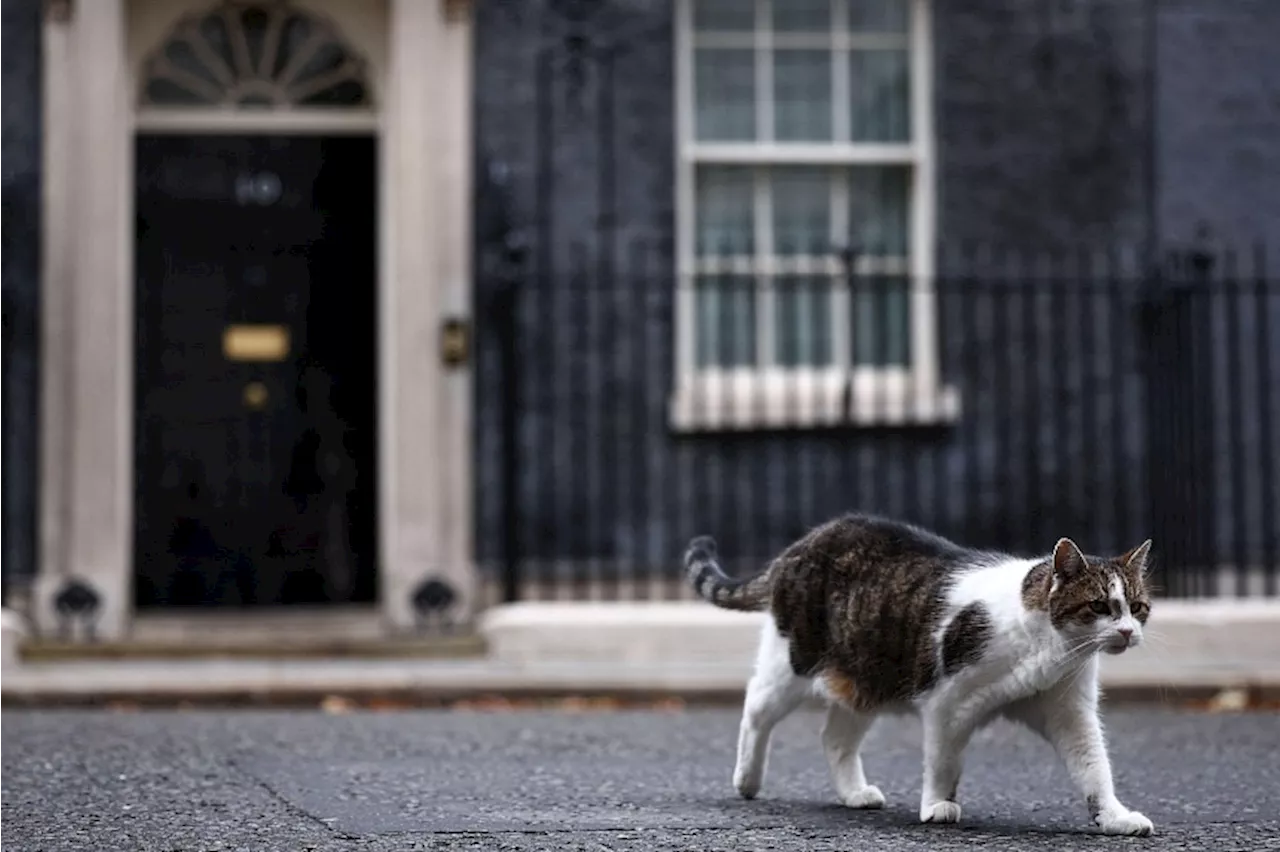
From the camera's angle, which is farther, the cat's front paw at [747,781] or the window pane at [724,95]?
the window pane at [724,95]

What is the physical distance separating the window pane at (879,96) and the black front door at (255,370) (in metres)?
2.82

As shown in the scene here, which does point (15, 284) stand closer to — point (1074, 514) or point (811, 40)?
point (811, 40)

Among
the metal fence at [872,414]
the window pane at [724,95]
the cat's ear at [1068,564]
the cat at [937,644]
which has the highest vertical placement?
the window pane at [724,95]

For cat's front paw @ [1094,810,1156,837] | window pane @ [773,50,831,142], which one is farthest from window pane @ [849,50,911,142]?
cat's front paw @ [1094,810,1156,837]

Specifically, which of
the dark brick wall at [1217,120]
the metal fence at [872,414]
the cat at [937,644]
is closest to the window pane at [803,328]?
the metal fence at [872,414]

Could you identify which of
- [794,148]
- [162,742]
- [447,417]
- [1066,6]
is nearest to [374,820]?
[162,742]

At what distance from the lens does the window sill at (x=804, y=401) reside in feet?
45.6

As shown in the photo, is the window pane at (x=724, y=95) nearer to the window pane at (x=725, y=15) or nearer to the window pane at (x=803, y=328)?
A: the window pane at (x=725, y=15)

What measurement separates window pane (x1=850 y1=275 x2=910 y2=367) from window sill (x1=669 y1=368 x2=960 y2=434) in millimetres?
75

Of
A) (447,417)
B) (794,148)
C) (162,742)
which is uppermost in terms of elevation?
(794,148)

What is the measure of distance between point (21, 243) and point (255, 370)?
4.82 feet

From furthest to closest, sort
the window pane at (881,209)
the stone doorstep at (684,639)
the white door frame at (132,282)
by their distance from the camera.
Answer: the window pane at (881,209), the white door frame at (132,282), the stone doorstep at (684,639)

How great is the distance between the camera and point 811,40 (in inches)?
560

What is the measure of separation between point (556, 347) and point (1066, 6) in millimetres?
3616
